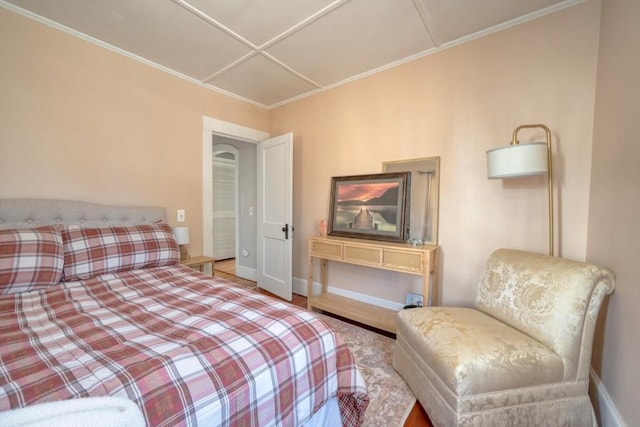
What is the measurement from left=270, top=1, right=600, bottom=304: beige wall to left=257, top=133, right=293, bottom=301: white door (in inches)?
21.3

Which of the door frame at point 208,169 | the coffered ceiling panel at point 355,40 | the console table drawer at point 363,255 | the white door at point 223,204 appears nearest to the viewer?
the coffered ceiling panel at point 355,40

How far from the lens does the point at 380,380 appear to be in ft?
5.78

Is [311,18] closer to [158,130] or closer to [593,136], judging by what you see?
[158,130]

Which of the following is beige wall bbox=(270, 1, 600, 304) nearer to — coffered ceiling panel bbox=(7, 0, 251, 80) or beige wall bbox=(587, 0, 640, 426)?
beige wall bbox=(587, 0, 640, 426)

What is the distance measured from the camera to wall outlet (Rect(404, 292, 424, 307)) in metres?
2.41

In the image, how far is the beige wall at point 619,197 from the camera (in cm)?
120

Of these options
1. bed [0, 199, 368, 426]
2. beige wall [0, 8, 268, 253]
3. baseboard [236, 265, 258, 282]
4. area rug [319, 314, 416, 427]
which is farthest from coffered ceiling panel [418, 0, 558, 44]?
baseboard [236, 265, 258, 282]

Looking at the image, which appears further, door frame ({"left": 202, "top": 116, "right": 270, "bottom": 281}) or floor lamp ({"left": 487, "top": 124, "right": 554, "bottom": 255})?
door frame ({"left": 202, "top": 116, "right": 270, "bottom": 281})

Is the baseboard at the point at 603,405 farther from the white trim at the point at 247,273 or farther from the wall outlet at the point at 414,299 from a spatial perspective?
the white trim at the point at 247,273

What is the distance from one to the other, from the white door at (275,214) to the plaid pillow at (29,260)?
1925 millimetres

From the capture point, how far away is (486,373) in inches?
47.8

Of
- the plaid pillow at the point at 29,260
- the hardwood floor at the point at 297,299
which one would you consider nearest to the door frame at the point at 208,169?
the hardwood floor at the point at 297,299

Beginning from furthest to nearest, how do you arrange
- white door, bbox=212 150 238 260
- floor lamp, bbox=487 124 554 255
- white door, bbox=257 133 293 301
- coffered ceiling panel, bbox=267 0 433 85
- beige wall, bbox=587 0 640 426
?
white door, bbox=212 150 238 260 → white door, bbox=257 133 293 301 → coffered ceiling panel, bbox=267 0 433 85 → floor lamp, bbox=487 124 554 255 → beige wall, bbox=587 0 640 426

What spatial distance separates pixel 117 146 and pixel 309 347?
8.05 feet
